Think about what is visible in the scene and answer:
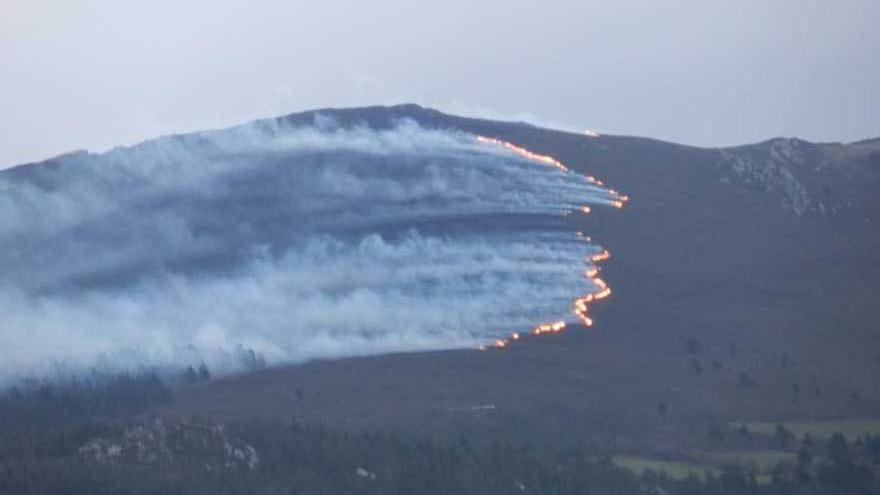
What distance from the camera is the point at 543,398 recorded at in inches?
5007

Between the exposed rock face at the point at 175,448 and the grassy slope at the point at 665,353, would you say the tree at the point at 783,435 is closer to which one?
the grassy slope at the point at 665,353

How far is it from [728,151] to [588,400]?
5027 cm

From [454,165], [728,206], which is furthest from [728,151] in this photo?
[454,165]

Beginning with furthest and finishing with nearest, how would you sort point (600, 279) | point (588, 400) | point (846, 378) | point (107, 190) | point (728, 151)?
point (728, 151) < point (107, 190) < point (600, 279) < point (846, 378) < point (588, 400)

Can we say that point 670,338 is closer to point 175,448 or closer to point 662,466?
point 662,466

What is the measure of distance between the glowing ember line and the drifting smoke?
62 centimetres

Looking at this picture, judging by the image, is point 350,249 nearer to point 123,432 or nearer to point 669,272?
point 669,272

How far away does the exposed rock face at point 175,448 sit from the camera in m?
105

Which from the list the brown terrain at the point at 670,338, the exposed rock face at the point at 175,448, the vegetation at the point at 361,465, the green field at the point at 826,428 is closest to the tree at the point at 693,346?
the brown terrain at the point at 670,338

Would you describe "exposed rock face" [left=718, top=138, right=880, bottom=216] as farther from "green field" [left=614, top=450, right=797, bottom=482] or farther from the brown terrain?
"green field" [left=614, top=450, right=797, bottom=482]

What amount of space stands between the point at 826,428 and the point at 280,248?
40.5m

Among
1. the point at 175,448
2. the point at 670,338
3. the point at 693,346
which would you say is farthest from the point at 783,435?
the point at 175,448

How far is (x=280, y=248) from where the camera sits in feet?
495

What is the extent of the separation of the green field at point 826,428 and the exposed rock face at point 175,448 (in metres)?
30.8
